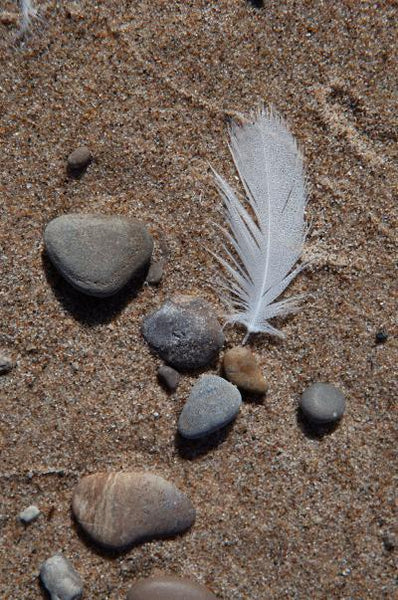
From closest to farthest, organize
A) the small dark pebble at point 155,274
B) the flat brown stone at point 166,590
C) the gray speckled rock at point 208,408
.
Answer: the flat brown stone at point 166,590
the gray speckled rock at point 208,408
the small dark pebble at point 155,274

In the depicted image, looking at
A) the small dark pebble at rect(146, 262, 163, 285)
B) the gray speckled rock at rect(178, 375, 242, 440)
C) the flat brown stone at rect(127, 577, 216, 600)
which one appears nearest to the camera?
the flat brown stone at rect(127, 577, 216, 600)

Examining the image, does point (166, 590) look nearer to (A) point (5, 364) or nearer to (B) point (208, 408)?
(B) point (208, 408)

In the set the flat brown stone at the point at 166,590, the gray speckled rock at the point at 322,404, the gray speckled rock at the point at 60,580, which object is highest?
the gray speckled rock at the point at 322,404

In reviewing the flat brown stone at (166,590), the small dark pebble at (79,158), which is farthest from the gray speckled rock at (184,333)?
the flat brown stone at (166,590)

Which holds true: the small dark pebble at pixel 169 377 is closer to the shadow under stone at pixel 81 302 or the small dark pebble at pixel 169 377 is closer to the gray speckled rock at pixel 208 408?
the gray speckled rock at pixel 208 408

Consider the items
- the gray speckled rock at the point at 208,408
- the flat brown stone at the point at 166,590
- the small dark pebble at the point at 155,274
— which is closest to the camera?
the flat brown stone at the point at 166,590

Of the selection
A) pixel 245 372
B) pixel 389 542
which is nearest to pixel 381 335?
pixel 245 372

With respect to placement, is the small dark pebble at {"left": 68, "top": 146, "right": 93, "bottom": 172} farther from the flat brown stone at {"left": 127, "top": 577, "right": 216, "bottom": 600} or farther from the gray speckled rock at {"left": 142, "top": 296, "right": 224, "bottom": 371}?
the flat brown stone at {"left": 127, "top": 577, "right": 216, "bottom": 600}

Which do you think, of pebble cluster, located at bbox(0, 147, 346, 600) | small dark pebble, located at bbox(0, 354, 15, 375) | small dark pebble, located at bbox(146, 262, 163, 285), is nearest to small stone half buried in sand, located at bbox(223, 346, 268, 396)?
pebble cluster, located at bbox(0, 147, 346, 600)
